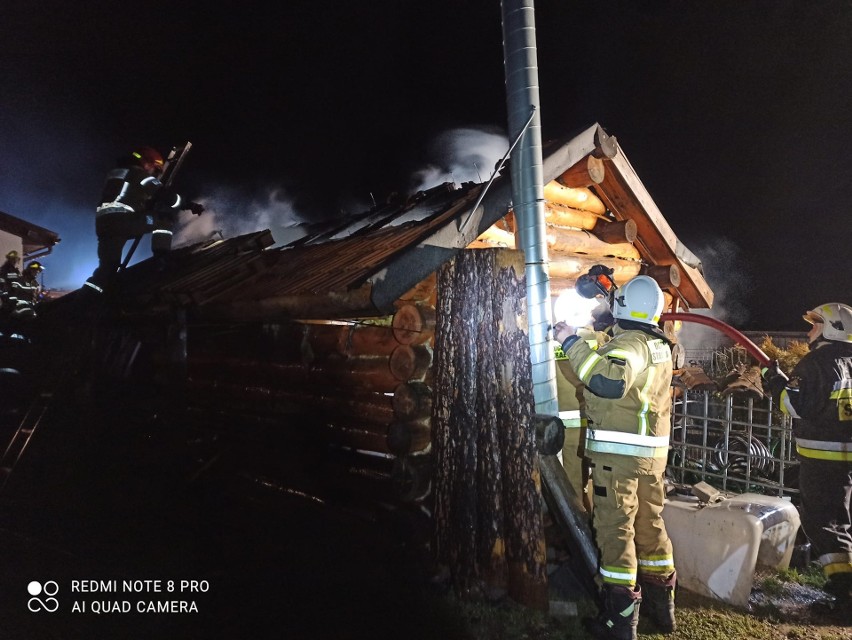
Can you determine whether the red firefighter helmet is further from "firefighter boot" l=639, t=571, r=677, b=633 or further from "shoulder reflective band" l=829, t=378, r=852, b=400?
"shoulder reflective band" l=829, t=378, r=852, b=400

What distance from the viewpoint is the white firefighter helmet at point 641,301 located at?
423cm

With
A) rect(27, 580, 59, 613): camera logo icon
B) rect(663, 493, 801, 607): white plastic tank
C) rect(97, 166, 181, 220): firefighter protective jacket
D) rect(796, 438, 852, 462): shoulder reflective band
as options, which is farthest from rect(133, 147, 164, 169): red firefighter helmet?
rect(796, 438, 852, 462): shoulder reflective band

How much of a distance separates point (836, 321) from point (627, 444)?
2992mm

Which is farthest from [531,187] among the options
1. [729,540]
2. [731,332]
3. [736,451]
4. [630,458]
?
[736,451]

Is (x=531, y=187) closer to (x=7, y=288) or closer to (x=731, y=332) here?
(x=731, y=332)

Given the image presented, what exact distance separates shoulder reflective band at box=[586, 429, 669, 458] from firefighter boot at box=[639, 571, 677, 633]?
3.51 feet

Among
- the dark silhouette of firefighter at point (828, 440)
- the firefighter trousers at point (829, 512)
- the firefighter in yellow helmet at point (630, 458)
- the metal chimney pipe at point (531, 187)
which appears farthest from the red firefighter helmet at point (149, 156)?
the firefighter trousers at point (829, 512)

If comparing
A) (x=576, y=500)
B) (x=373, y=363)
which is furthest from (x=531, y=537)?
(x=373, y=363)

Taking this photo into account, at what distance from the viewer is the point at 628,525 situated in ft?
12.8

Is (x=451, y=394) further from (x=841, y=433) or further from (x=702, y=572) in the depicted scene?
(x=841, y=433)

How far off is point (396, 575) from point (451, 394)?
198 centimetres

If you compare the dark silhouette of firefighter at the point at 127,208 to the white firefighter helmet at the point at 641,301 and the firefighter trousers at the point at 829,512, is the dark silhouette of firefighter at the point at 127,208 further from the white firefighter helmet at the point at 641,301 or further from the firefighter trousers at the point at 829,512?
the firefighter trousers at the point at 829,512

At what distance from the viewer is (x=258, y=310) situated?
552cm

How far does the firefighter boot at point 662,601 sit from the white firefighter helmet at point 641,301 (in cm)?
221
